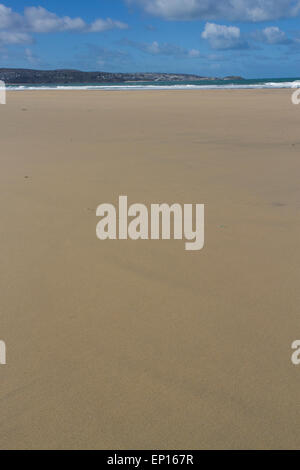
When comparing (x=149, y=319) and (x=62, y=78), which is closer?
(x=149, y=319)

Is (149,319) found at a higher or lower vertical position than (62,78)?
lower

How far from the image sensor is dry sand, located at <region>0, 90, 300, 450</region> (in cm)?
106

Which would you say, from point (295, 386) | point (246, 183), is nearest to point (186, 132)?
point (246, 183)

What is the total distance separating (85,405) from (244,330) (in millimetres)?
599

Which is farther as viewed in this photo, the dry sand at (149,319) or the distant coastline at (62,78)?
the distant coastline at (62,78)

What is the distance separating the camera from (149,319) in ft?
4.82

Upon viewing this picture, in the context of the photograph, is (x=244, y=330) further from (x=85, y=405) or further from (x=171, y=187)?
(x=171, y=187)

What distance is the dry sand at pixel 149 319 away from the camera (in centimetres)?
106

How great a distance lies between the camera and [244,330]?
1.41 metres

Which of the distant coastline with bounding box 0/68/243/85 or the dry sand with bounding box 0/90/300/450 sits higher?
the distant coastline with bounding box 0/68/243/85

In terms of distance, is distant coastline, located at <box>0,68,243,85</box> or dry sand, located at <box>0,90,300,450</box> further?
distant coastline, located at <box>0,68,243,85</box>

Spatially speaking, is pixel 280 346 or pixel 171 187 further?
pixel 171 187

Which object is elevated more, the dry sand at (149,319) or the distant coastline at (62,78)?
the distant coastline at (62,78)

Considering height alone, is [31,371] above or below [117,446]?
above
